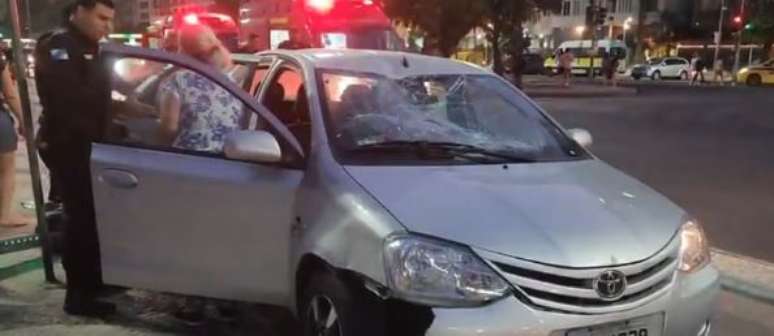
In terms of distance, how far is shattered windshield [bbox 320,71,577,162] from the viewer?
12.9 ft

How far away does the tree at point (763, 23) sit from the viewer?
163 ft

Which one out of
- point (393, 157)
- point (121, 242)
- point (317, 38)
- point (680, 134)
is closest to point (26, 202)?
point (121, 242)

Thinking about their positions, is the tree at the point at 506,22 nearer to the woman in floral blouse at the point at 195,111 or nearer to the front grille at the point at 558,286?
the woman in floral blouse at the point at 195,111

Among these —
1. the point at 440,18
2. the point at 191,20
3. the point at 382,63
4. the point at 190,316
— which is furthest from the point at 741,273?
the point at 440,18

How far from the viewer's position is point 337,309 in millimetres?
3314

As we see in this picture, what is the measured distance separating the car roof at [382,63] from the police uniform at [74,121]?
3.49 ft

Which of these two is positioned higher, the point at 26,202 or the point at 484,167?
the point at 484,167

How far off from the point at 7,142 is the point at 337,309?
4156 millimetres

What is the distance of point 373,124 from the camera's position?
4.00 m

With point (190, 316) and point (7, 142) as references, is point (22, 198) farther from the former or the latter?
point (190, 316)

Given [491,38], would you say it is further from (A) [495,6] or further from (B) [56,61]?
(B) [56,61]

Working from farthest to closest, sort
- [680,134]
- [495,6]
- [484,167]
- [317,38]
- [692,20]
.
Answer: [692,20] < [495,6] < [317,38] < [680,134] < [484,167]

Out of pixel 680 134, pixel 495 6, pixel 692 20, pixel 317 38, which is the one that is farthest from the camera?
pixel 692 20

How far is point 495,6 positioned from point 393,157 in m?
29.4
